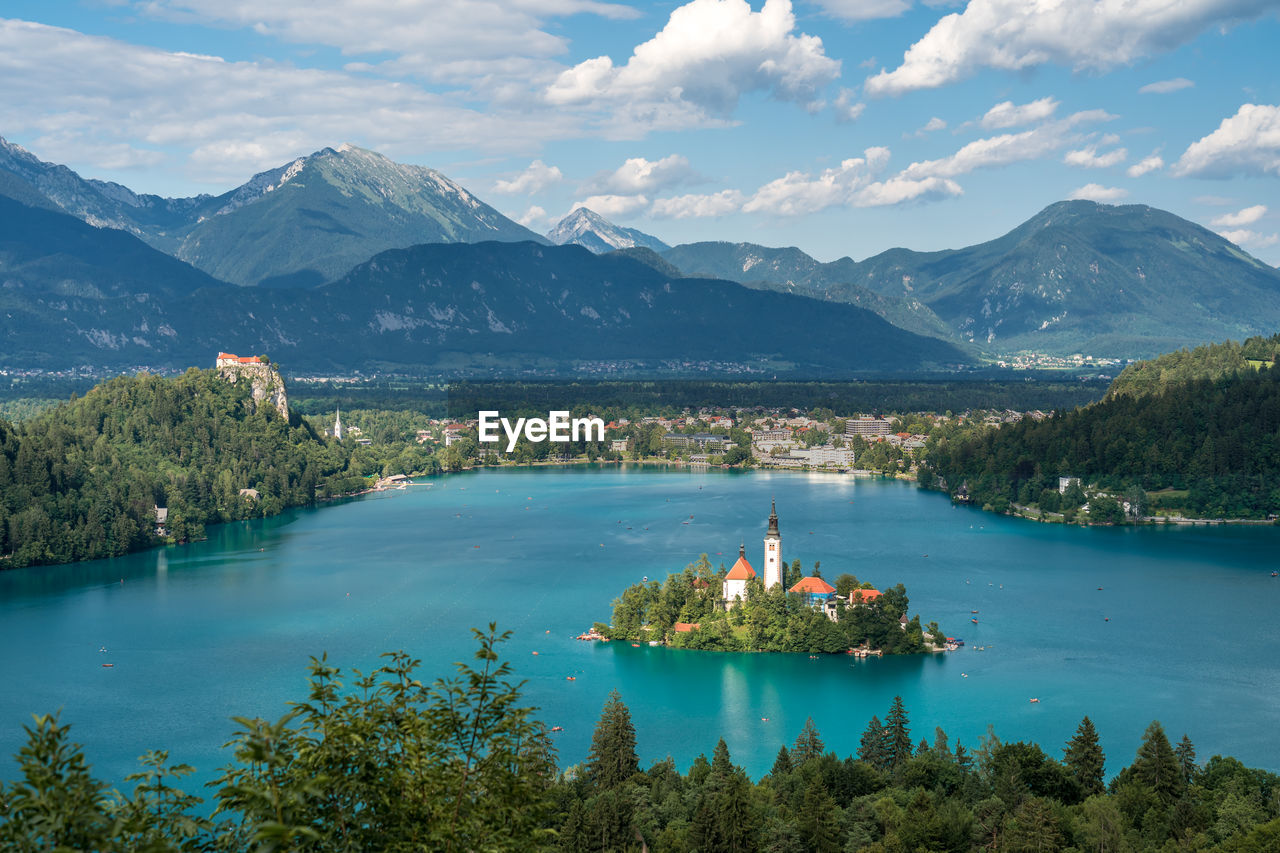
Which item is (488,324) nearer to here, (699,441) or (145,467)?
(699,441)

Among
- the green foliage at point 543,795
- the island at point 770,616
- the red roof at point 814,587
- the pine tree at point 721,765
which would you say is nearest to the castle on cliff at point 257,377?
the island at point 770,616

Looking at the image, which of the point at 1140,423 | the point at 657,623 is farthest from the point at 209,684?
the point at 1140,423

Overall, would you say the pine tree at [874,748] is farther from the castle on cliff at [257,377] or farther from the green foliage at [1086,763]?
the castle on cliff at [257,377]

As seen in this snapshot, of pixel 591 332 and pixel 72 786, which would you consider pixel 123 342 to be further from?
pixel 72 786

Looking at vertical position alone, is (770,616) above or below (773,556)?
below

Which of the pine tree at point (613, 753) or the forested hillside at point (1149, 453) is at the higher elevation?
the forested hillside at point (1149, 453)

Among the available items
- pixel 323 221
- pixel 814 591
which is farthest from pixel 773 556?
pixel 323 221
